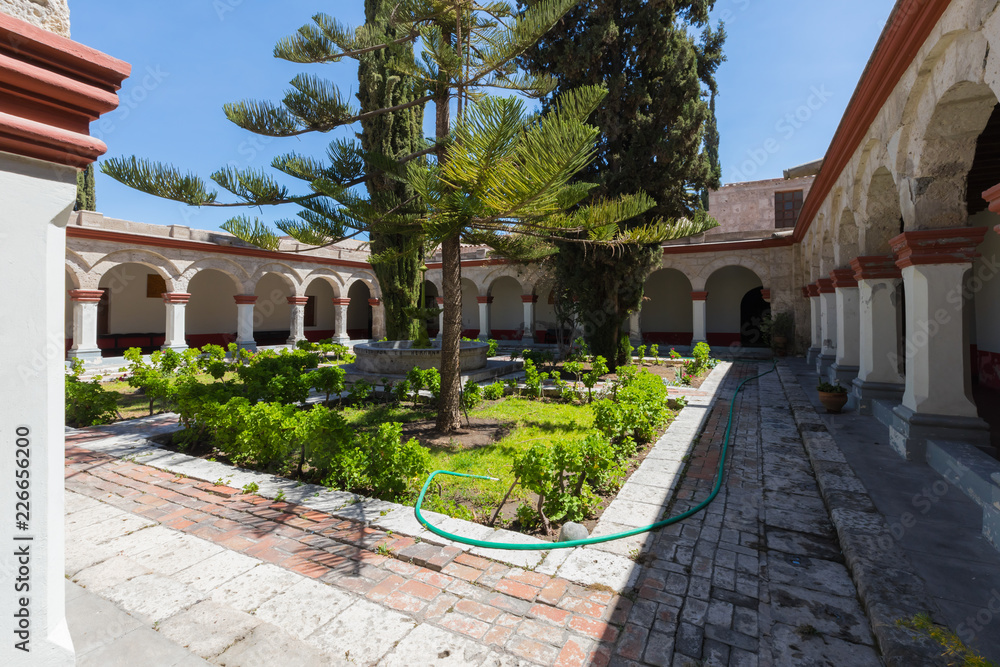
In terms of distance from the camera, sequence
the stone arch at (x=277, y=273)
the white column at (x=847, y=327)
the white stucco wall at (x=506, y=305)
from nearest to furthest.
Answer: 1. the white column at (x=847, y=327)
2. the stone arch at (x=277, y=273)
3. the white stucco wall at (x=506, y=305)

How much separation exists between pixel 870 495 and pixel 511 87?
18.6 feet

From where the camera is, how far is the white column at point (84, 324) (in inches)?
474

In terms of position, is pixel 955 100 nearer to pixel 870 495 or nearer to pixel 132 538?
pixel 870 495

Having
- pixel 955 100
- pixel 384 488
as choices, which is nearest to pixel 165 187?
pixel 384 488

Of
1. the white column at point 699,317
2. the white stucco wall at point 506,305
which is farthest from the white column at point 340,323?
the white column at point 699,317

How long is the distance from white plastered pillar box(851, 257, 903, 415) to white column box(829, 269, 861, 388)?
46.6 inches

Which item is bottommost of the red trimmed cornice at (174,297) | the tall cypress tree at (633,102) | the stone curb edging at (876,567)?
the stone curb edging at (876,567)

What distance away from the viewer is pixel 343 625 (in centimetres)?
224

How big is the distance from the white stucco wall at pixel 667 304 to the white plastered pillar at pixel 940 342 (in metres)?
14.3

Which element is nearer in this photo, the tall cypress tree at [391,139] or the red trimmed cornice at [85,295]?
the tall cypress tree at [391,139]

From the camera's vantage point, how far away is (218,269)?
50.0 ft

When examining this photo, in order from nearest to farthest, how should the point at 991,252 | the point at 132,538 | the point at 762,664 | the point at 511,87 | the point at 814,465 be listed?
1. the point at 762,664
2. the point at 132,538
3. the point at 814,465
4. the point at 511,87
5. the point at 991,252

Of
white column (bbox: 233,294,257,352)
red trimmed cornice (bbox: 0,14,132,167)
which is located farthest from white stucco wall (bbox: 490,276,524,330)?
red trimmed cornice (bbox: 0,14,132,167)

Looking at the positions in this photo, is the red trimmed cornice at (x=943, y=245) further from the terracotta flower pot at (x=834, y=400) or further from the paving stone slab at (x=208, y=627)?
the paving stone slab at (x=208, y=627)
